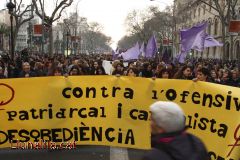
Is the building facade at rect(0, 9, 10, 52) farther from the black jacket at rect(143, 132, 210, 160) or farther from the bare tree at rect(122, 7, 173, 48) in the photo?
the black jacket at rect(143, 132, 210, 160)

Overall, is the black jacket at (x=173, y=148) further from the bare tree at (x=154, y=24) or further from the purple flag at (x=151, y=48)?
the bare tree at (x=154, y=24)

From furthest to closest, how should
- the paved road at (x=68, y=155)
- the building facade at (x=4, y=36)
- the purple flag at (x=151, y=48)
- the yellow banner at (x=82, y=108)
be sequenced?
the building facade at (x=4, y=36) → the purple flag at (x=151, y=48) → the paved road at (x=68, y=155) → the yellow banner at (x=82, y=108)

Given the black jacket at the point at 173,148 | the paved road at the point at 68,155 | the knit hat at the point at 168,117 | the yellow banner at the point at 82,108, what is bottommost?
the paved road at the point at 68,155

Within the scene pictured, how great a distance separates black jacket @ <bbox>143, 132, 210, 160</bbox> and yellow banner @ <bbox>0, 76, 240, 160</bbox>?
13.0 feet

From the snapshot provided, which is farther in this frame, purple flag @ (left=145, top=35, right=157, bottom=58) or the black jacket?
purple flag @ (left=145, top=35, right=157, bottom=58)

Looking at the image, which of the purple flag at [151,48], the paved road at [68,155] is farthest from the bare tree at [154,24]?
the paved road at [68,155]

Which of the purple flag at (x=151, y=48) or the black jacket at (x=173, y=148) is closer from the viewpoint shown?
the black jacket at (x=173, y=148)

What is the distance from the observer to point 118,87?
289 inches

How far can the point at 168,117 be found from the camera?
3117 millimetres

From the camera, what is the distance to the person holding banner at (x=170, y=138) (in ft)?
10.0

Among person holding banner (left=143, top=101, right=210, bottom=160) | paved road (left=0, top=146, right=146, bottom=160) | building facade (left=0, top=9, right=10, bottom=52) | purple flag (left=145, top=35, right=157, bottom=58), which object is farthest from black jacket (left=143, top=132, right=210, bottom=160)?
building facade (left=0, top=9, right=10, bottom=52)

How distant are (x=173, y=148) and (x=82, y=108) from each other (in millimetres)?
4361

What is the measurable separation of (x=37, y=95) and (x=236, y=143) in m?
2.83

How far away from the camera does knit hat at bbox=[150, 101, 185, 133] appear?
3.12 metres
